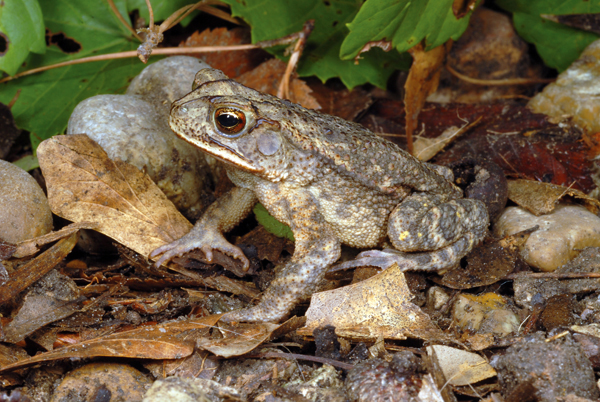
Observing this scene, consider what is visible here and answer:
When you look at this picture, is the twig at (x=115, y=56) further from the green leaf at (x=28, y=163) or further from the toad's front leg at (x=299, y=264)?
the toad's front leg at (x=299, y=264)

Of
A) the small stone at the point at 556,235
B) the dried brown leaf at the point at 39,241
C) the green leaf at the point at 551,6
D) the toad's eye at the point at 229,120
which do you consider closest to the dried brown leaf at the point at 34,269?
the dried brown leaf at the point at 39,241

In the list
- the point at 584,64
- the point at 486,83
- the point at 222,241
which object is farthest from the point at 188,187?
the point at 584,64

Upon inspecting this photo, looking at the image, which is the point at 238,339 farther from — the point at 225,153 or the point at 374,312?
the point at 225,153

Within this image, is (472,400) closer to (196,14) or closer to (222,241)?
(222,241)

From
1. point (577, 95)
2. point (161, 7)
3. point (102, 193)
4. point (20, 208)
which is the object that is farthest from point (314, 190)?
point (577, 95)

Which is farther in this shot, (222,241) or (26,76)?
(26,76)

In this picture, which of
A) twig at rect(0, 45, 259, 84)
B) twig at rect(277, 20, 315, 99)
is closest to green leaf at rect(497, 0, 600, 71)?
twig at rect(277, 20, 315, 99)
